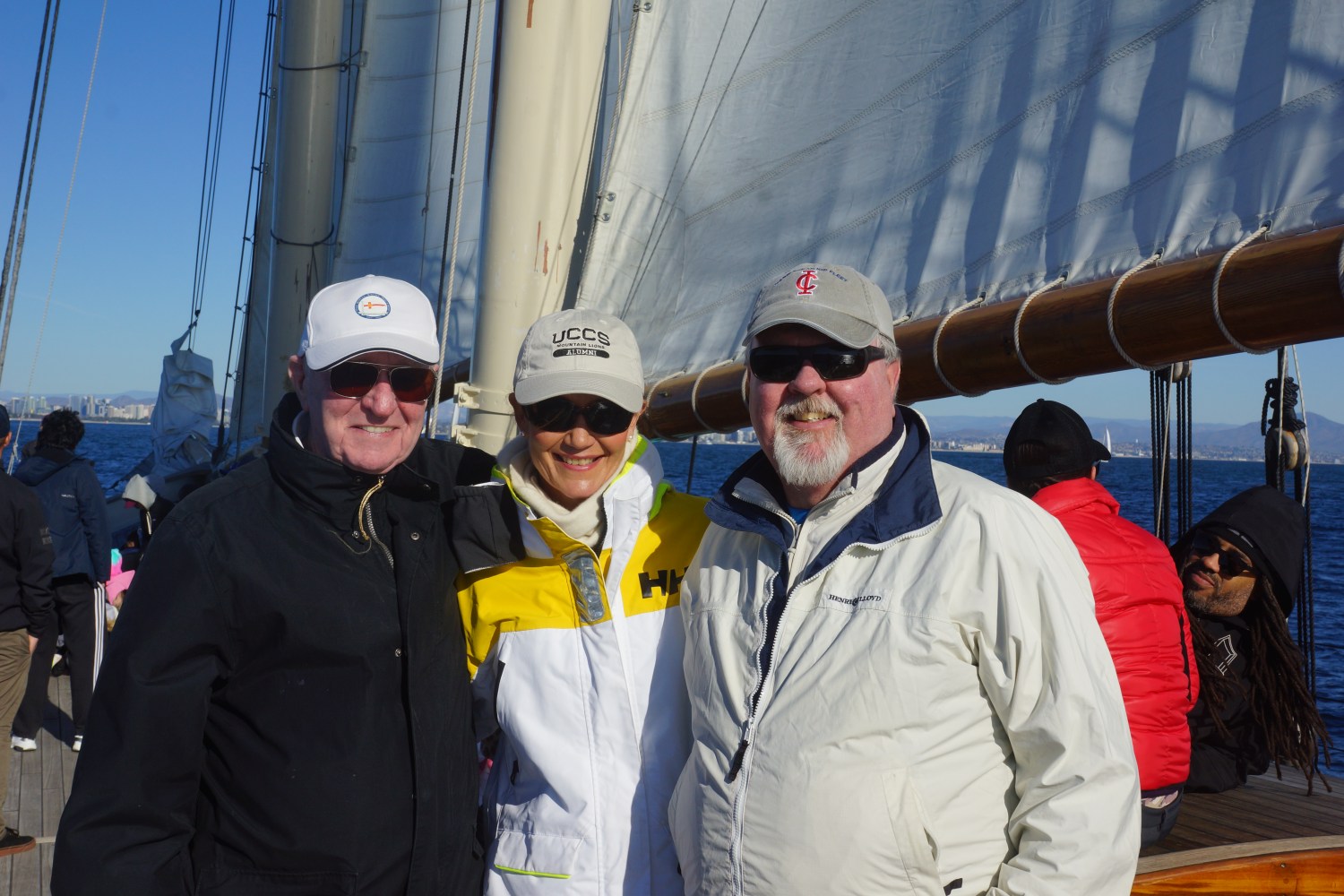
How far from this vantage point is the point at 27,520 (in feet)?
13.3

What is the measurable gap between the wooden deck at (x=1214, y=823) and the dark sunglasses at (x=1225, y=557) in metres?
0.68

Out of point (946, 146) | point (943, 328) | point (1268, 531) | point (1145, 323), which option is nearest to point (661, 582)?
point (1145, 323)

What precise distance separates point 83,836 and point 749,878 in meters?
0.91

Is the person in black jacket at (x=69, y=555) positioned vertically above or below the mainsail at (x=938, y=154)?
below

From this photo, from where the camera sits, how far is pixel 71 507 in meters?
5.18

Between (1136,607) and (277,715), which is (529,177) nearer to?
(1136,607)

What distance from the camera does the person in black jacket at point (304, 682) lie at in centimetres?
154

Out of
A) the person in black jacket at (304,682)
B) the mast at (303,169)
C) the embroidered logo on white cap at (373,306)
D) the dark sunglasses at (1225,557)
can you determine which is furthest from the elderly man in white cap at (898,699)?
the mast at (303,169)

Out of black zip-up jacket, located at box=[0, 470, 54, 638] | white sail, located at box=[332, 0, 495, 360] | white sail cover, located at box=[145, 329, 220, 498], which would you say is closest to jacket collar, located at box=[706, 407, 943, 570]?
black zip-up jacket, located at box=[0, 470, 54, 638]

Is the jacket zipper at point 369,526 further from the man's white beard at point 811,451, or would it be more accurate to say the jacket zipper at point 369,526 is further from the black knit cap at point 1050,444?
the black knit cap at point 1050,444

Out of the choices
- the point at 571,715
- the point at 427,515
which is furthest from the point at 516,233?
the point at 571,715

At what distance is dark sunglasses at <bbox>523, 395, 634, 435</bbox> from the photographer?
6.28 ft

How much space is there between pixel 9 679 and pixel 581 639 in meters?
3.15

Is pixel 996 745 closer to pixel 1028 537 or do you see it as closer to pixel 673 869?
pixel 1028 537
